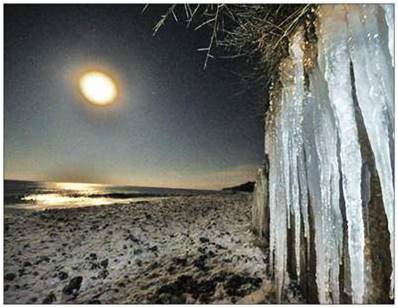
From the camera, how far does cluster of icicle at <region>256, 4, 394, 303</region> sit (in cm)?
180

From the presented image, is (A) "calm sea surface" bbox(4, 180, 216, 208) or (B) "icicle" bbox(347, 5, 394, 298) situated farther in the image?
(A) "calm sea surface" bbox(4, 180, 216, 208)

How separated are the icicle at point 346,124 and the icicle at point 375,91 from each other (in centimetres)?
11

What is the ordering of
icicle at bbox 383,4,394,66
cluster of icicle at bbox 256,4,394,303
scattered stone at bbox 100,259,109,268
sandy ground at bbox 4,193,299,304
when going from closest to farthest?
icicle at bbox 383,4,394,66, cluster of icicle at bbox 256,4,394,303, sandy ground at bbox 4,193,299,304, scattered stone at bbox 100,259,109,268

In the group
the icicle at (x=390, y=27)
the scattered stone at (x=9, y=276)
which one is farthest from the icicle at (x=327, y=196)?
the scattered stone at (x=9, y=276)

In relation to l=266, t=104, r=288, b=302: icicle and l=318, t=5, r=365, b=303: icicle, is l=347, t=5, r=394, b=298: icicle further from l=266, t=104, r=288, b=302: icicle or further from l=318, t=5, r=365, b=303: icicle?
l=266, t=104, r=288, b=302: icicle

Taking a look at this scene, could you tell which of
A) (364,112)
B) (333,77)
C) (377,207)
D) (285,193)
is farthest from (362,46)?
(285,193)

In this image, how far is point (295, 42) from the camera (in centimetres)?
255

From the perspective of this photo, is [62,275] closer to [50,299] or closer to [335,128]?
[50,299]

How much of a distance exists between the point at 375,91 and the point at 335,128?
360mm

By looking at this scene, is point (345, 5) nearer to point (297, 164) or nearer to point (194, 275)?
point (297, 164)

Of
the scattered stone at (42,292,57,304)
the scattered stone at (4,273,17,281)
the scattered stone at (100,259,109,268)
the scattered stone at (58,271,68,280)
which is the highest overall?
the scattered stone at (100,259,109,268)

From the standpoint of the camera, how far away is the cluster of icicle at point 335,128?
1.80m

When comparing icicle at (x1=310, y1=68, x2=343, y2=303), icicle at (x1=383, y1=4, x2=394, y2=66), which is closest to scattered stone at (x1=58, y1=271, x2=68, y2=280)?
icicle at (x1=310, y1=68, x2=343, y2=303)

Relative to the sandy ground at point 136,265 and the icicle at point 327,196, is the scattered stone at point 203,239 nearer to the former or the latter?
the sandy ground at point 136,265
